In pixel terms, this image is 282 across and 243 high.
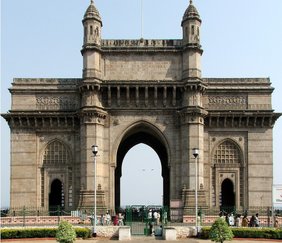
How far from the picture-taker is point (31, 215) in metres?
45.5

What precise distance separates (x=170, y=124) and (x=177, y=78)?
13.5 feet

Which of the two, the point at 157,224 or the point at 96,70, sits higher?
the point at 96,70

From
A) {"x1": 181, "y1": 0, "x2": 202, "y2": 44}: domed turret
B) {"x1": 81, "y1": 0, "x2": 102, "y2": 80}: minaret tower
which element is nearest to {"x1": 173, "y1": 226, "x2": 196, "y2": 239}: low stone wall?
{"x1": 81, "y1": 0, "x2": 102, "y2": 80}: minaret tower

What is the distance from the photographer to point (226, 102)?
48.6 metres

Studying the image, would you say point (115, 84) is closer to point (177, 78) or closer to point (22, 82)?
point (177, 78)

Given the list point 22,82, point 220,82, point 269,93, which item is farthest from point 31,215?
point 269,93

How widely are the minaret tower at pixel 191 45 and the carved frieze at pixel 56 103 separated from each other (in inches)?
398

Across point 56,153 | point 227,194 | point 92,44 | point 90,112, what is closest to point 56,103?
point 90,112

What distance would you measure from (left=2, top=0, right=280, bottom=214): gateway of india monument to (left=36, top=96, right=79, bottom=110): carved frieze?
89 millimetres

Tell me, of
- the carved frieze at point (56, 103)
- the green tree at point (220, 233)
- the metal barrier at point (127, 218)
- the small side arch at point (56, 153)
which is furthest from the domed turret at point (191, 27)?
the green tree at point (220, 233)

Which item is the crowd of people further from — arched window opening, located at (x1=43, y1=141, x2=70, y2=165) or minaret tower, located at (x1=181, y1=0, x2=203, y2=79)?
arched window opening, located at (x1=43, y1=141, x2=70, y2=165)

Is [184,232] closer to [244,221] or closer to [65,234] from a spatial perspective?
[244,221]

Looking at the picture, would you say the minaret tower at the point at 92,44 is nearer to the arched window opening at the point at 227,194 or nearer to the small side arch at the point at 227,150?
the small side arch at the point at 227,150

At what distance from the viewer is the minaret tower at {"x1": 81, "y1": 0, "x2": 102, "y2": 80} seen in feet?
154
